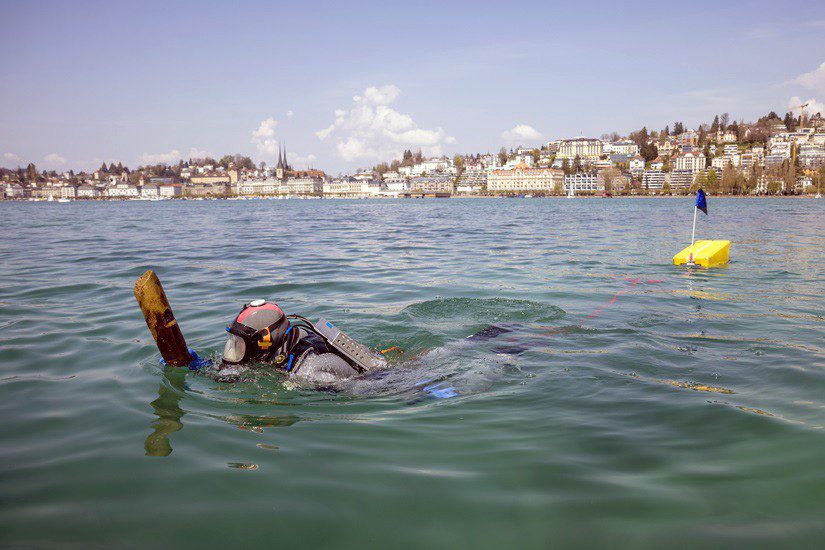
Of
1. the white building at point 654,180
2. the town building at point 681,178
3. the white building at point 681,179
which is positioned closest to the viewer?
the town building at point 681,178

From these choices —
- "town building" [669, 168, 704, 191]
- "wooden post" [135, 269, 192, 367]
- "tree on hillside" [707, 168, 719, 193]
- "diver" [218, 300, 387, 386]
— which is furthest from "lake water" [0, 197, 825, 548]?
"town building" [669, 168, 704, 191]

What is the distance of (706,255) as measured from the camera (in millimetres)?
14578

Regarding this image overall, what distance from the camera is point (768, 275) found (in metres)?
13.0

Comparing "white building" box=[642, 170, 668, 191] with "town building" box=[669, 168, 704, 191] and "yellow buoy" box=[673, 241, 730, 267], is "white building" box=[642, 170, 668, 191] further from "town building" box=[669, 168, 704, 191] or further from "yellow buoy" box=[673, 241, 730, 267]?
"yellow buoy" box=[673, 241, 730, 267]

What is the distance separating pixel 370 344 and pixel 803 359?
5.27 metres

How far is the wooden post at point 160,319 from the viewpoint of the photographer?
5168mm

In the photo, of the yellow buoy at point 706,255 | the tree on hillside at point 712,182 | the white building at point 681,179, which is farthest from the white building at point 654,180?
the yellow buoy at point 706,255

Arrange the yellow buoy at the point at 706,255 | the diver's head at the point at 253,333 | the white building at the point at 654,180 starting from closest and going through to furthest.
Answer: the diver's head at the point at 253,333 → the yellow buoy at the point at 706,255 → the white building at the point at 654,180

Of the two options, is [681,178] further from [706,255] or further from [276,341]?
[276,341]

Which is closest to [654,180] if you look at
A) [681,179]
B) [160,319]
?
[681,179]

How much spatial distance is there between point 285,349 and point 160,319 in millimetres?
1241

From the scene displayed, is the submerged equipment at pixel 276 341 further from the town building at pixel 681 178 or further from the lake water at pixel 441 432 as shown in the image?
the town building at pixel 681 178

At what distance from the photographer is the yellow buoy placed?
14.6 m

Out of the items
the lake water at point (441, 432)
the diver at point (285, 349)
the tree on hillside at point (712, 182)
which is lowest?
the lake water at point (441, 432)
